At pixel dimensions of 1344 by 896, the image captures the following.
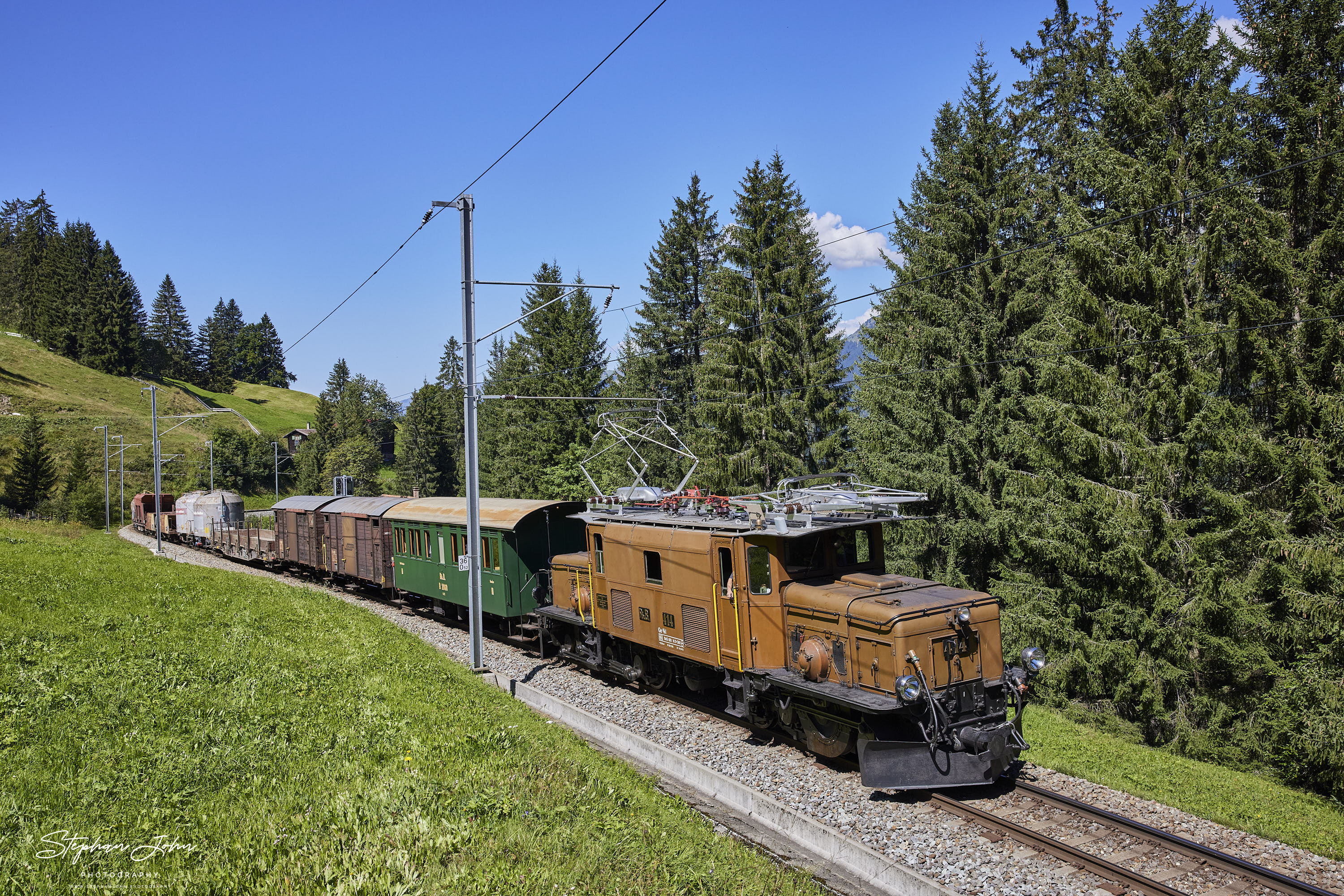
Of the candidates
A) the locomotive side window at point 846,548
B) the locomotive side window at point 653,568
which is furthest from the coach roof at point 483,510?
the locomotive side window at point 846,548

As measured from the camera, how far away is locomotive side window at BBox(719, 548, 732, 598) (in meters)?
11.2

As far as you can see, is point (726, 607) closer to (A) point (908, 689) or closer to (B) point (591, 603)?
(A) point (908, 689)

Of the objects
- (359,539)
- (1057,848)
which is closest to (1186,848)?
(1057,848)

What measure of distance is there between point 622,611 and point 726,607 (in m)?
3.24

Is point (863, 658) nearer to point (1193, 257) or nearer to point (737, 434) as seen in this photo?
point (1193, 257)

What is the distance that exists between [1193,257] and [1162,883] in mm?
12507

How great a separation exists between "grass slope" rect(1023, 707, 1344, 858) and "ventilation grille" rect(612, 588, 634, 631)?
21.7 ft

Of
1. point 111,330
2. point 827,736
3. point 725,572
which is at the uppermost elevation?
point 111,330

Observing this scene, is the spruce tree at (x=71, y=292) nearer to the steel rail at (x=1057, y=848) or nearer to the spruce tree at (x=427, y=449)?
the spruce tree at (x=427, y=449)

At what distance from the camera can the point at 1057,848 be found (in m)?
7.74

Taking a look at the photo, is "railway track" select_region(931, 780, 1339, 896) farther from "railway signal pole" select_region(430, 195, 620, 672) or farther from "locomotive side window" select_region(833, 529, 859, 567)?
"railway signal pole" select_region(430, 195, 620, 672)

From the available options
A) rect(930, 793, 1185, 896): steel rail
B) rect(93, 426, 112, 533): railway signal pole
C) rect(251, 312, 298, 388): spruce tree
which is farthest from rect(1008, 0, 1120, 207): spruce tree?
rect(251, 312, 298, 388): spruce tree

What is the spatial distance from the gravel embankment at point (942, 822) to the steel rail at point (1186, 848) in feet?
0.42

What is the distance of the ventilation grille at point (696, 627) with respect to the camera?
11.7 meters
